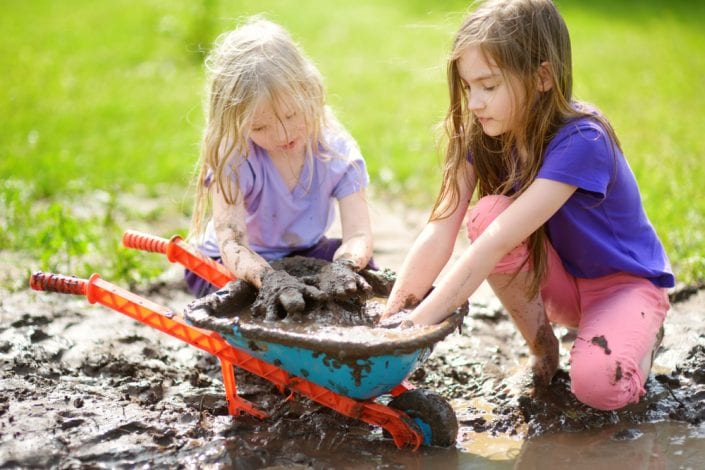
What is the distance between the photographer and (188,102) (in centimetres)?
731

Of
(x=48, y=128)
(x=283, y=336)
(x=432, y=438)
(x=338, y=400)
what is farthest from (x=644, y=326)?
(x=48, y=128)

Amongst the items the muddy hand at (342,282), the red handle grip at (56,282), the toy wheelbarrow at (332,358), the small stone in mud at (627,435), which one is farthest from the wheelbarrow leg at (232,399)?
the small stone in mud at (627,435)

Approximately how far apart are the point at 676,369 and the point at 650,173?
2.47 metres

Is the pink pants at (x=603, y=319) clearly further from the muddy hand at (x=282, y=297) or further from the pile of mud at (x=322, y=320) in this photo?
the muddy hand at (x=282, y=297)

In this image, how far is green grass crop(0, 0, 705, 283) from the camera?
15.0 feet

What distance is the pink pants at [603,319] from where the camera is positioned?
8.91 ft

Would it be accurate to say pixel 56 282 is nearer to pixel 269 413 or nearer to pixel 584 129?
pixel 269 413

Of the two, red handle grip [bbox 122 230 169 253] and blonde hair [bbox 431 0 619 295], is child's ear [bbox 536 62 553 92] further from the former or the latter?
red handle grip [bbox 122 230 169 253]

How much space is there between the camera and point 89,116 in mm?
6828

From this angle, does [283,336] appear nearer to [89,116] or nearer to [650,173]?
[650,173]

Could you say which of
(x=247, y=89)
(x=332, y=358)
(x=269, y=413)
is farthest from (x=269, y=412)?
(x=247, y=89)

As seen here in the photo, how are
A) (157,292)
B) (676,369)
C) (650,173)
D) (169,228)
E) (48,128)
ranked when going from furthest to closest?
(48,128) → (650,173) → (169,228) → (157,292) → (676,369)

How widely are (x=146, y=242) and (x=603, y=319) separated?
1.71m

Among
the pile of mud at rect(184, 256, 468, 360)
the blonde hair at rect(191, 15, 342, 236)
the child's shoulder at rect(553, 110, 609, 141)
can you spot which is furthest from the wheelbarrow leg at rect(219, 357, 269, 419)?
the child's shoulder at rect(553, 110, 609, 141)
